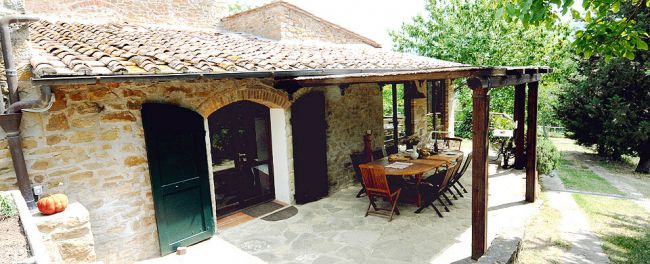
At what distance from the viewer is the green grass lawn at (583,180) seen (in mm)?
8859

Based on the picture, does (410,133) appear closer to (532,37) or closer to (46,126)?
(532,37)

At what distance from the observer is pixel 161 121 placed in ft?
14.9

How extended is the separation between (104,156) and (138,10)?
5.94 meters

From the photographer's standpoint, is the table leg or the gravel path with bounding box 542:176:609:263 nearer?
the gravel path with bounding box 542:176:609:263

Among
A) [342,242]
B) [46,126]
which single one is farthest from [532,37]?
[46,126]

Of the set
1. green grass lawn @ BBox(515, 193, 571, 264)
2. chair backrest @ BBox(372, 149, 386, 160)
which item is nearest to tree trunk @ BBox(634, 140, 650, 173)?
green grass lawn @ BBox(515, 193, 571, 264)

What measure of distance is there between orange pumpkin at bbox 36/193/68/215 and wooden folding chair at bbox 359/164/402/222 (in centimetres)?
388

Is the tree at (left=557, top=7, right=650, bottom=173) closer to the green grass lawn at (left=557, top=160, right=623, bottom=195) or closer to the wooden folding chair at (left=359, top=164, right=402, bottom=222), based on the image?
the green grass lawn at (left=557, top=160, right=623, bottom=195)

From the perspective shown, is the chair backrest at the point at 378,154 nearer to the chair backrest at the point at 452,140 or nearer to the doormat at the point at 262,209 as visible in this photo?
the doormat at the point at 262,209

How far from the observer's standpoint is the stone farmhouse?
362 cm

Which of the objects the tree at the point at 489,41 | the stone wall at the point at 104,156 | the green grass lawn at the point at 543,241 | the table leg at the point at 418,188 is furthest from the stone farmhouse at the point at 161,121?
the tree at the point at 489,41

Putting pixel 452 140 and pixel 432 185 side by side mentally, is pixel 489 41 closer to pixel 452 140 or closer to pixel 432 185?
pixel 452 140

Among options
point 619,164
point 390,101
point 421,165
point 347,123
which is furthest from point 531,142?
point 390,101

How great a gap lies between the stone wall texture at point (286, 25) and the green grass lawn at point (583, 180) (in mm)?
7107
